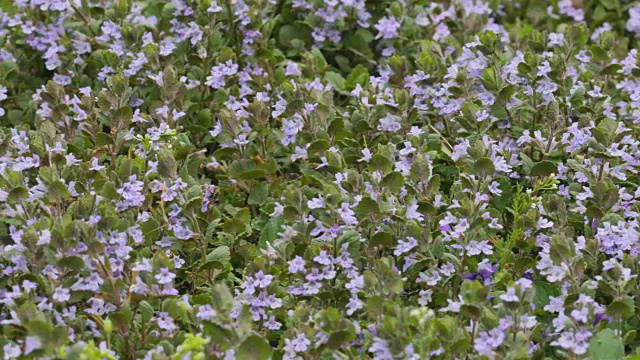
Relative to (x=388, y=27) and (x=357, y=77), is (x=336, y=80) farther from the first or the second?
(x=388, y=27)

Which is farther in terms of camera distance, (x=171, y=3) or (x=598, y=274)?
(x=171, y=3)

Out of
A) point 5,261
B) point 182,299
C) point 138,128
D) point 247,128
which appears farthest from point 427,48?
point 5,261

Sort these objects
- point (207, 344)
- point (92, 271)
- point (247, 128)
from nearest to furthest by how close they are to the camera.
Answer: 1. point (207, 344)
2. point (92, 271)
3. point (247, 128)

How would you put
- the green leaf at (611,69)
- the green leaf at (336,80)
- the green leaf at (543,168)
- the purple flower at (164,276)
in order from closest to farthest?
the purple flower at (164,276) < the green leaf at (543,168) < the green leaf at (611,69) < the green leaf at (336,80)

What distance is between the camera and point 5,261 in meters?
3.39

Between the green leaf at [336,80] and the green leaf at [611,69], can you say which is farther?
the green leaf at [336,80]

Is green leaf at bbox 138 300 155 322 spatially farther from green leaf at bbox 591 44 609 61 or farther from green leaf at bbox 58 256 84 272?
green leaf at bbox 591 44 609 61

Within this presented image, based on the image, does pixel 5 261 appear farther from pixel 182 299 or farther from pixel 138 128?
pixel 138 128

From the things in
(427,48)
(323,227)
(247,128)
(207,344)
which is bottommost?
(207,344)

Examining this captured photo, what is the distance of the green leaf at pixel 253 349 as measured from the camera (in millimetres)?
2929

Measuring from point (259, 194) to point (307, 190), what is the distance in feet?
1.03

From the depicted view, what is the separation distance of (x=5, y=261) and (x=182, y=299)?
0.55 m

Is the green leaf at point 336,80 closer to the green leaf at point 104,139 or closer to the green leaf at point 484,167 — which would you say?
the green leaf at point 104,139

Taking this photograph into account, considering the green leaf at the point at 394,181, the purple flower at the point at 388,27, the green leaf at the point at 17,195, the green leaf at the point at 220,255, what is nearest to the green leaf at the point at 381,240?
the green leaf at the point at 394,181
